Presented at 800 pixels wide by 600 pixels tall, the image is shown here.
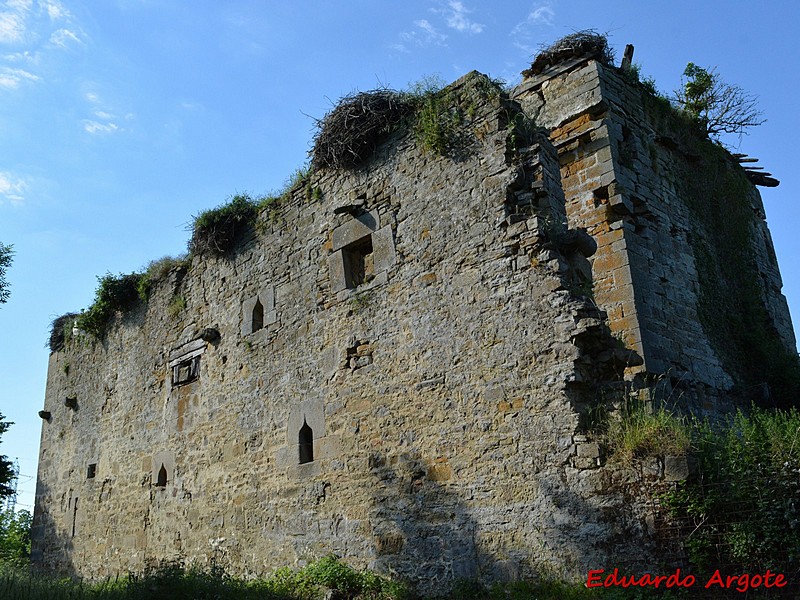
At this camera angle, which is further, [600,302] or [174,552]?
[174,552]

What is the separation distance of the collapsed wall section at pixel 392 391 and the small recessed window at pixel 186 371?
0.03 metres

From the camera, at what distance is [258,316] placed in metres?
9.75

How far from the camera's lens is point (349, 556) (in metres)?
7.60

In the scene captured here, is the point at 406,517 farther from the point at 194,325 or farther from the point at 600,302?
the point at 194,325

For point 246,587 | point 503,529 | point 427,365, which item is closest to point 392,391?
point 427,365

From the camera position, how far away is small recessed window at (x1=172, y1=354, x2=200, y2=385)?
34.4ft

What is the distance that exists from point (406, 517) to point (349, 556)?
86cm

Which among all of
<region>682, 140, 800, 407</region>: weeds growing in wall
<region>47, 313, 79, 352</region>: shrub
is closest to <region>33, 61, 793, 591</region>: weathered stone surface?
<region>682, 140, 800, 407</region>: weeds growing in wall

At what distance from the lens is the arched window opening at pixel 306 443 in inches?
332

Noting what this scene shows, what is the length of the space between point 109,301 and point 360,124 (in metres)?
6.31

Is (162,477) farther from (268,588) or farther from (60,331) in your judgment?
(60,331)

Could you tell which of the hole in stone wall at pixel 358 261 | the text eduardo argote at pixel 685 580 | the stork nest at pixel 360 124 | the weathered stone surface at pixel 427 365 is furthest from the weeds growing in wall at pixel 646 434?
the stork nest at pixel 360 124

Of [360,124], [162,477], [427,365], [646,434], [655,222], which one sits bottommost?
[646,434]

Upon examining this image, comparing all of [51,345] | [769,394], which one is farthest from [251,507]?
[51,345]
